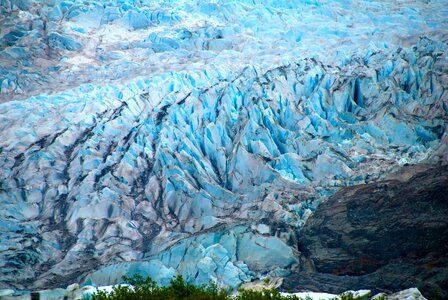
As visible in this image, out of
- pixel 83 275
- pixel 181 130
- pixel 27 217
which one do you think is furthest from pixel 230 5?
pixel 83 275

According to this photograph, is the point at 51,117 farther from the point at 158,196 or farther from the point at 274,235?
the point at 274,235

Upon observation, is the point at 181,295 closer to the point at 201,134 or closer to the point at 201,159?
the point at 201,159

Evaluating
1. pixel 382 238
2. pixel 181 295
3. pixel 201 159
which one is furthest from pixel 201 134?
pixel 181 295

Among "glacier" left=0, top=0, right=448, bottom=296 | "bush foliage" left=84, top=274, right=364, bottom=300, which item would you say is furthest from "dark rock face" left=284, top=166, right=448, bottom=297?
"bush foliage" left=84, top=274, right=364, bottom=300

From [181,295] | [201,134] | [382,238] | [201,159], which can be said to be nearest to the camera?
[181,295]

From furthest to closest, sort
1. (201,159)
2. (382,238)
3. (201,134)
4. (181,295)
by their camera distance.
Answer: (201,134) → (201,159) → (382,238) → (181,295)

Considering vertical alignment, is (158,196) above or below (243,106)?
below

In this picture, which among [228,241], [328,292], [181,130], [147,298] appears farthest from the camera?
[181,130]
